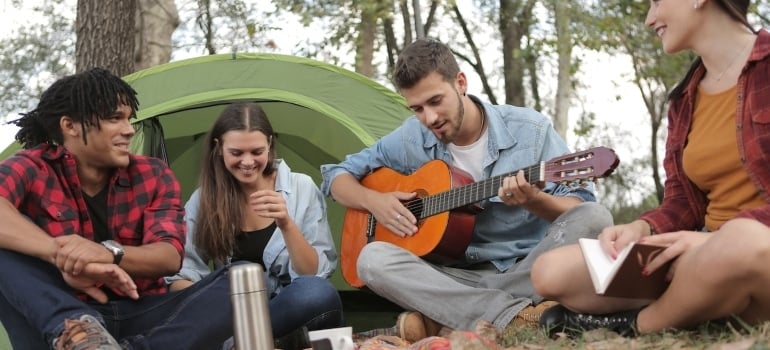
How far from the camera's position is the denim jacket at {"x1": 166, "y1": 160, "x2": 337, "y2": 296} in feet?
12.5

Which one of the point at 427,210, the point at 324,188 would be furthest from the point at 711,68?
the point at 324,188

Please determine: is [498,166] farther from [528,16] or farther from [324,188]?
[528,16]

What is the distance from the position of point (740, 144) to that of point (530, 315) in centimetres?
93

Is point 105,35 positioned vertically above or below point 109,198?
above

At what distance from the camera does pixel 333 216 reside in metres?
4.87

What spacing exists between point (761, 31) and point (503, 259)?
1.34m

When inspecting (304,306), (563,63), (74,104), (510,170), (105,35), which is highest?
(563,63)

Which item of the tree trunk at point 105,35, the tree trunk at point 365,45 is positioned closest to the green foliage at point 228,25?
the tree trunk at point 365,45

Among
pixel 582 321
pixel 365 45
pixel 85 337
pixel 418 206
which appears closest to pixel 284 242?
pixel 418 206

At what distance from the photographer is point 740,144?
259cm

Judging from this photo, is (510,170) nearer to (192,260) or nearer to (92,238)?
(192,260)

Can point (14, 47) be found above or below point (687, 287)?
above

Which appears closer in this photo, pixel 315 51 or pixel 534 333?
pixel 534 333

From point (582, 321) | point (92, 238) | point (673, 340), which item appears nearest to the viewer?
point (673, 340)
